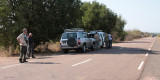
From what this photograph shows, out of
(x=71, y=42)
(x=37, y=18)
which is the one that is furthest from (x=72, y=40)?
(x=37, y=18)

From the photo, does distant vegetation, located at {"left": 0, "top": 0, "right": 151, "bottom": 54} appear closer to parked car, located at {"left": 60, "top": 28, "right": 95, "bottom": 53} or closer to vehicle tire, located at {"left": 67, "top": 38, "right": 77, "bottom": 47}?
parked car, located at {"left": 60, "top": 28, "right": 95, "bottom": 53}

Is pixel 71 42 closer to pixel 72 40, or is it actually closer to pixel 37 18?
pixel 72 40

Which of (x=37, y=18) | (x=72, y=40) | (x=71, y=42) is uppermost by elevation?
(x=37, y=18)

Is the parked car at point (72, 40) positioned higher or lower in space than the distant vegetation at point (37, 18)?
lower

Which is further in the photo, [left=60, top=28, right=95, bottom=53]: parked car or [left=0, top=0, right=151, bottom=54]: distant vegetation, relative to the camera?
[left=60, top=28, right=95, bottom=53]: parked car

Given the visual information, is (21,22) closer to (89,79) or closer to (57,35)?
(57,35)

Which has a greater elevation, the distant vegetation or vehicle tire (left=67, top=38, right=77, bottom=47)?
the distant vegetation

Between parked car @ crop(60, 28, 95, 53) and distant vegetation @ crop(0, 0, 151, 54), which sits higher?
distant vegetation @ crop(0, 0, 151, 54)

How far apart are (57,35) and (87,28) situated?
796 inches

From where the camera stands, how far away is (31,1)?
1778 centimetres

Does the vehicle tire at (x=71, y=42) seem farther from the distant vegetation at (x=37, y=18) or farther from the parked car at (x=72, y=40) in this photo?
the distant vegetation at (x=37, y=18)

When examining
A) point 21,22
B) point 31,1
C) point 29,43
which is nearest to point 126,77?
point 29,43

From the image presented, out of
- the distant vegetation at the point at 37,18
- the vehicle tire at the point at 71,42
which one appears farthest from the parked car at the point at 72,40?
the distant vegetation at the point at 37,18

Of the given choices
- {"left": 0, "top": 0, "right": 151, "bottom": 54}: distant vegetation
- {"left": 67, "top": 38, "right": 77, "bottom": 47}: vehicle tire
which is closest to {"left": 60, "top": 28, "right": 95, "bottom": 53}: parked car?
{"left": 67, "top": 38, "right": 77, "bottom": 47}: vehicle tire
